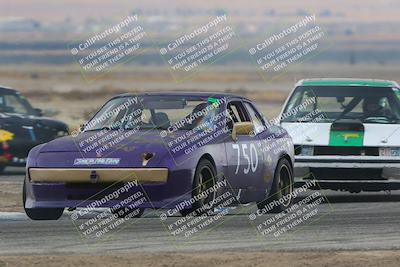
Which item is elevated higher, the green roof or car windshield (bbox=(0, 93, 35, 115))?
car windshield (bbox=(0, 93, 35, 115))

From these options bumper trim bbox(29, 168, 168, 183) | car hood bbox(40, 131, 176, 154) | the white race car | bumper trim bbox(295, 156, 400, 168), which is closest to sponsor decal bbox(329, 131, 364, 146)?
the white race car

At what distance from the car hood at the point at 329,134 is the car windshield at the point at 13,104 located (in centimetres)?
655

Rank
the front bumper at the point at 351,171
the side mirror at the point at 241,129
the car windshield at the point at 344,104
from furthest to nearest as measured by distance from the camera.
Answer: the car windshield at the point at 344,104 → the front bumper at the point at 351,171 → the side mirror at the point at 241,129

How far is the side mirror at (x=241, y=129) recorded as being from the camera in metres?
13.9

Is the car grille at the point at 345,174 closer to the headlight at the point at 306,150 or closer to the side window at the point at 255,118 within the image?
the headlight at the point at 306,150

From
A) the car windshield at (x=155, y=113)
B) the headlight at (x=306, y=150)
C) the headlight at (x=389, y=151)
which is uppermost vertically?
the car windshield at (x=155, y=113)

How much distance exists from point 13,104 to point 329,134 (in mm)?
7244

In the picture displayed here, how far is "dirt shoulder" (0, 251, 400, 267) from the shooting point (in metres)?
9.91

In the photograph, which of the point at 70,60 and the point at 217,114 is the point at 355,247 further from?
the point at 70,60

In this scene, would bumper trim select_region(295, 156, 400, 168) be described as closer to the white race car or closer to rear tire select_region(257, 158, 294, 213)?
the white race car

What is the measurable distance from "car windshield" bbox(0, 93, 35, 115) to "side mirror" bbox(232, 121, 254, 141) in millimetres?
8434

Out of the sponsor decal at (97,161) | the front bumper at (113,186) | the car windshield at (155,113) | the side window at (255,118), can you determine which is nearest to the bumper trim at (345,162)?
the side window at (255,118)

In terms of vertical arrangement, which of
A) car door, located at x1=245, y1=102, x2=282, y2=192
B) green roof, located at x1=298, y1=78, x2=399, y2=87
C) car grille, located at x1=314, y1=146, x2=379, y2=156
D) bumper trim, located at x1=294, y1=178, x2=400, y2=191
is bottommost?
bumper trim, located at x1=294, y1=178, x2=400, y2=191

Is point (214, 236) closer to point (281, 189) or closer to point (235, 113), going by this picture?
point (235, 113)
